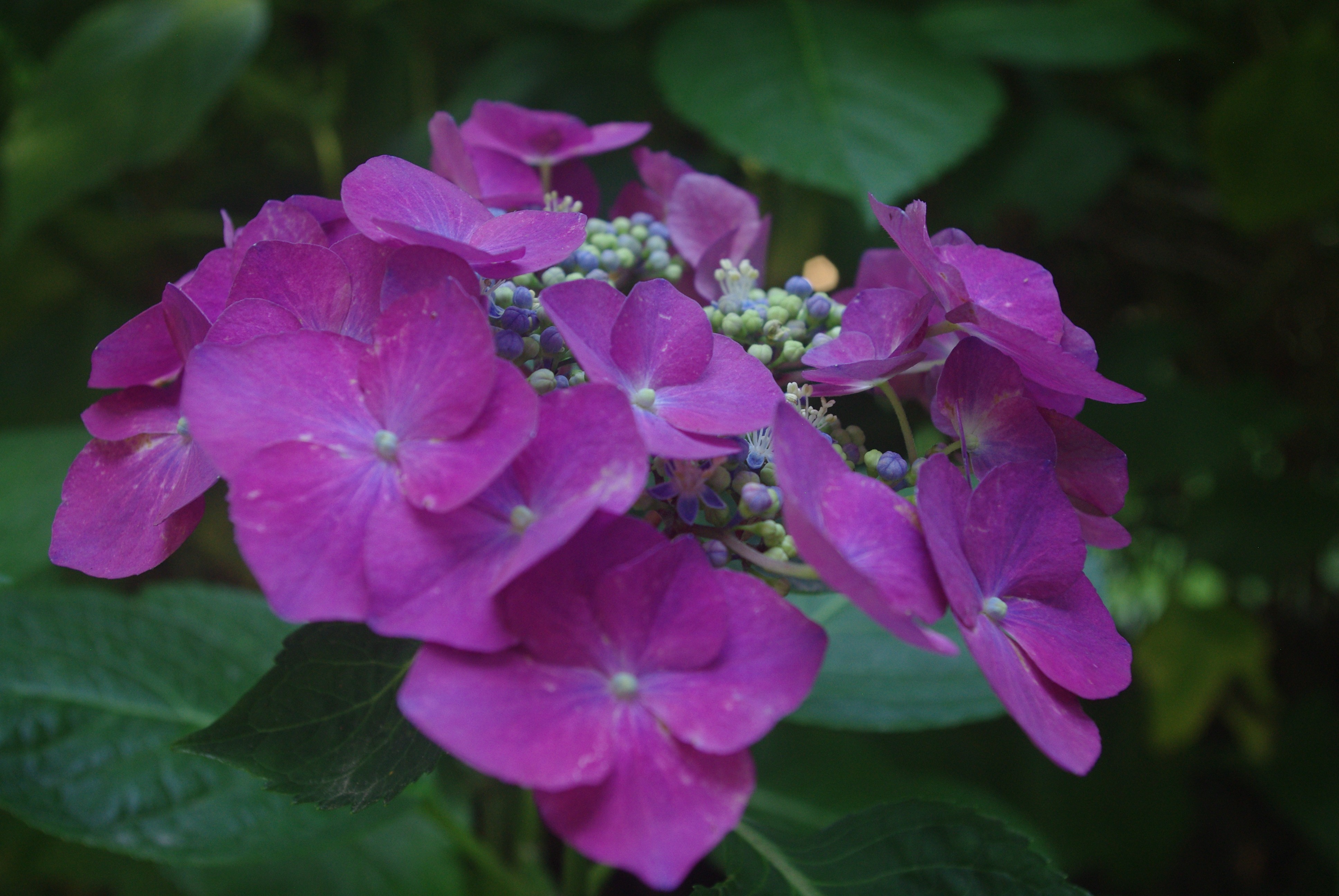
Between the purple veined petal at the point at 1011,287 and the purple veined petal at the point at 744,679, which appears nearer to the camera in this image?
the purple veined petal at the point at 744,679

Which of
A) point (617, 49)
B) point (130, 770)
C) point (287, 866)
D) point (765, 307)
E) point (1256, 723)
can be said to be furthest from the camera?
point (1256, 723)

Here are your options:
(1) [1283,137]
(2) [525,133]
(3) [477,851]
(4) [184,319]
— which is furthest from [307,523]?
(1) [1283,137]

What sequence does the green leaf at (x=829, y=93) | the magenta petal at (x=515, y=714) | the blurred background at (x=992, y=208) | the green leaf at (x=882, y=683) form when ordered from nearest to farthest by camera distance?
the magenta petal at (x=515, y=714), the green leaf at (x=882, y=683), the green leaf at (x=829, y=93), the blurred background at (x=992, y=208)

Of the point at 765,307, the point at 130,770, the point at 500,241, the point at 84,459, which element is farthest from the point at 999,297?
the point at 130,770

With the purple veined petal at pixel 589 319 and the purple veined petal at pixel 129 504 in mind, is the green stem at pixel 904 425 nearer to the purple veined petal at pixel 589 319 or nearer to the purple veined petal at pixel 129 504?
the purple veined petal at pixel 589 319

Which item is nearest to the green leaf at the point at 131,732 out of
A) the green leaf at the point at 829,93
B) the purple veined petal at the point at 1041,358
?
the purple veined petal at the point at 1041,358

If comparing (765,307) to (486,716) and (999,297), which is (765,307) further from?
(486,716)

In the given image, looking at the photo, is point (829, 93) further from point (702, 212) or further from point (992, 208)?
point (702, 212)
